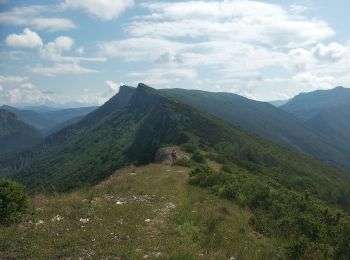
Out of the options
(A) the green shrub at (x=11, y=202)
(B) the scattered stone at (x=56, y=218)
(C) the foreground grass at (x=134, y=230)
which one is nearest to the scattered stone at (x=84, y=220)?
(C) the foreground grass at (x=134, y=230)

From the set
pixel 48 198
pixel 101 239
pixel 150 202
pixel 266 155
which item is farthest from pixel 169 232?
pixel 266 155

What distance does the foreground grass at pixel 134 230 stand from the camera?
47.2 feet

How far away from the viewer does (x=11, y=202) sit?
57.6 ft

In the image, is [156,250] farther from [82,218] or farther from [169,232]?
[82,218]

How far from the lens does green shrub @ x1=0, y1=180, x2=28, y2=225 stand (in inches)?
684

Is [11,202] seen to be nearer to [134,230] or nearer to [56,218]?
[56,218]

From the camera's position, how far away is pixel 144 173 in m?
35.2

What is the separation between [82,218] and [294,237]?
402 inches

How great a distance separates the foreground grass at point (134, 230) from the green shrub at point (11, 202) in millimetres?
600

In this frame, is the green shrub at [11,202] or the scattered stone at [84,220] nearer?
the green shrub at [11,202]

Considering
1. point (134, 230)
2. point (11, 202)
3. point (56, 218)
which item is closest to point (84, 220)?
point (56, 218)

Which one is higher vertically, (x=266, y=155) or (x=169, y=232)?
(x=169, y=232)

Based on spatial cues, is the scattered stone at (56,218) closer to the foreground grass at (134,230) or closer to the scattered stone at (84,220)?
the foreground grass at (134,230)

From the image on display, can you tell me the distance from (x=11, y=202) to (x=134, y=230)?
5.76 meters
